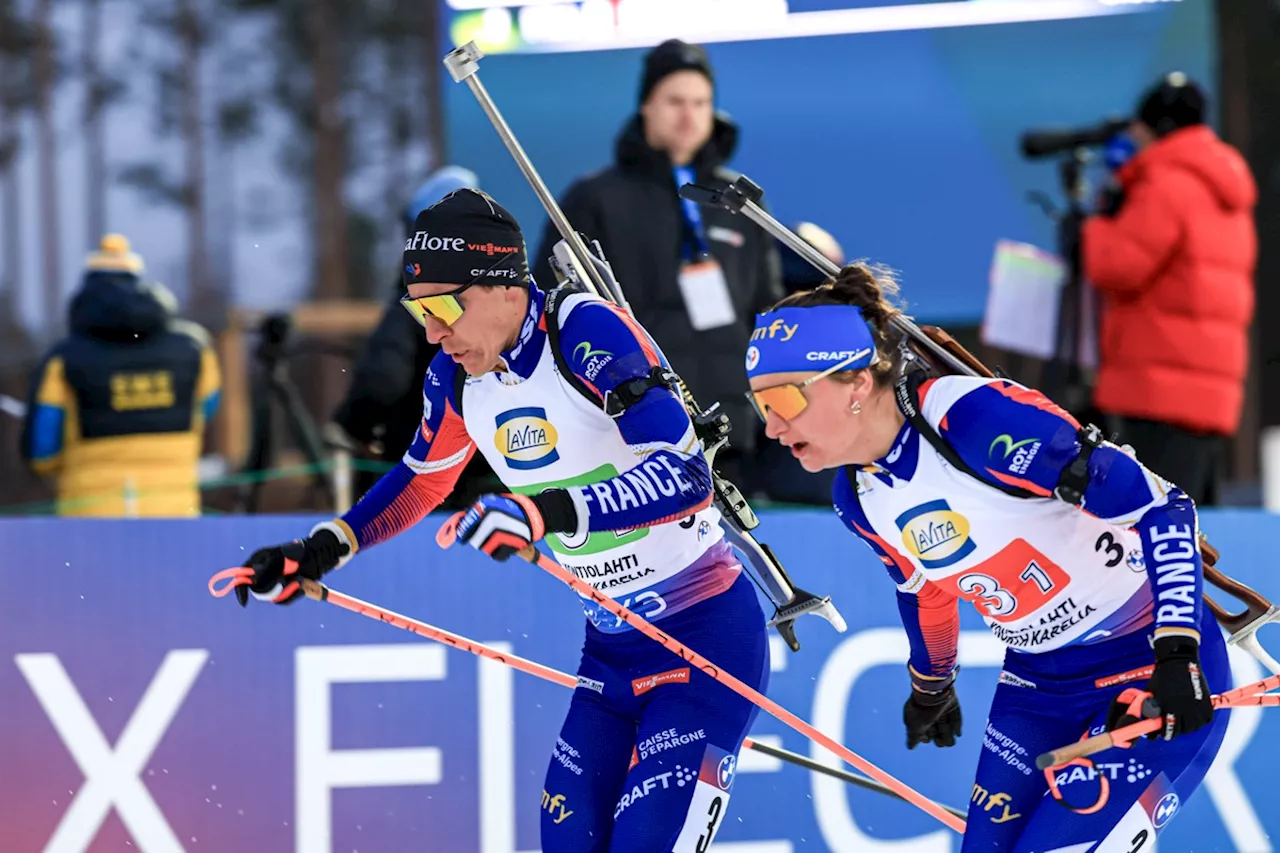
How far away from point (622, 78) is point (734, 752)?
518 cm

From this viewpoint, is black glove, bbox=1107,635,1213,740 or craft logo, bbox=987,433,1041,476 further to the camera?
craft logo, bbox=987,433,1041,476

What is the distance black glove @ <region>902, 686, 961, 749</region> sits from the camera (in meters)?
4.37

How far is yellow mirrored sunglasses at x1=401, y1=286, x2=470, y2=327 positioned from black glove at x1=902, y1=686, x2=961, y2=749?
1.44 metres

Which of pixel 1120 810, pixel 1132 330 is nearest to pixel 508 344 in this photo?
pixel 1120 810

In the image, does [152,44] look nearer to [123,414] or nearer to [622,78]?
[622,78]

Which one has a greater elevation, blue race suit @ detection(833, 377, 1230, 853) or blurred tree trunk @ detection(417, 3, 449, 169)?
blurred tree trunk @ detection(417, 3, 449, 169)

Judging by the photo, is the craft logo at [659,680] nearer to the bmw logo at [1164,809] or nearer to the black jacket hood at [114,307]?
the bmw logo at [1164,809]

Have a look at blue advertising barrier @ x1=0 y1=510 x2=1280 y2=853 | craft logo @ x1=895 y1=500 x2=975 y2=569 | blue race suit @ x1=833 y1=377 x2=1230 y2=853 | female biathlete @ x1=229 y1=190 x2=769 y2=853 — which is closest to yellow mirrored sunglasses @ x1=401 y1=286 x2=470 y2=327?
female biathlete @ x1=229 y1=190 x2=769 y2=853

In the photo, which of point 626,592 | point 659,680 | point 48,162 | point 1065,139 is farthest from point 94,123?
point 659,680

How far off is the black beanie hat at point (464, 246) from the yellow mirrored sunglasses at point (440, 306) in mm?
37

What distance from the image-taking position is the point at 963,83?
348 inches

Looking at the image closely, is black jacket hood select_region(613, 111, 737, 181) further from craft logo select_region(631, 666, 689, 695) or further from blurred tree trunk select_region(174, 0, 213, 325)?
blurred tree trunk select_region(174, 0, 213, 325)

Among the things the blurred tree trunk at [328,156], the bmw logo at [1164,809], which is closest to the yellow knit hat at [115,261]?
the blurred tree trunk at [328,156]

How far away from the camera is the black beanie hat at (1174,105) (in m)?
6.81
